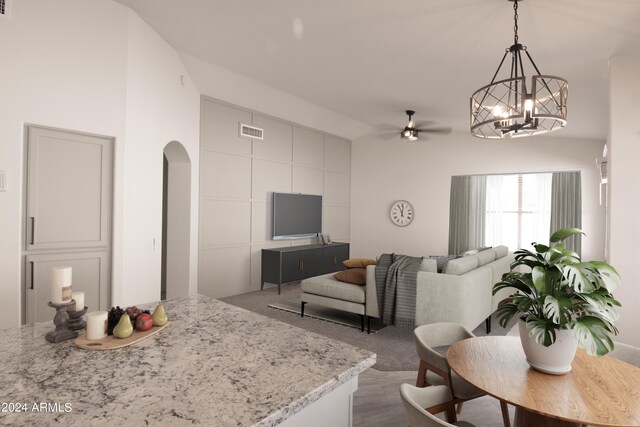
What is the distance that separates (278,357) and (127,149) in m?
3.08

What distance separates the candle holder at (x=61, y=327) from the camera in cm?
130

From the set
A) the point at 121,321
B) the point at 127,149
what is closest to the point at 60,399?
the point at 121,321

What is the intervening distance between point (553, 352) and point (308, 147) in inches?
232

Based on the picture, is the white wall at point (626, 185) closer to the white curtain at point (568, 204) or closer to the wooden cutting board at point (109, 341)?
the white curtain at point (568, 204)

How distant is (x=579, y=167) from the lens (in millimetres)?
5938

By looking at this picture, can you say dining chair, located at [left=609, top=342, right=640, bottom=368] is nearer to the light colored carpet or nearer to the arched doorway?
the light colored carpet

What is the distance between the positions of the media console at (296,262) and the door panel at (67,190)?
278 cm

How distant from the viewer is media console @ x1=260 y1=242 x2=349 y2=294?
5840mm

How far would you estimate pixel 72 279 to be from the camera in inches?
126

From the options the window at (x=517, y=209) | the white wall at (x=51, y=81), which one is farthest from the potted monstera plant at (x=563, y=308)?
the window at (x=517, y=209)

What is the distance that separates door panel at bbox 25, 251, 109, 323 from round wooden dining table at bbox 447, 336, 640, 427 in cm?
309

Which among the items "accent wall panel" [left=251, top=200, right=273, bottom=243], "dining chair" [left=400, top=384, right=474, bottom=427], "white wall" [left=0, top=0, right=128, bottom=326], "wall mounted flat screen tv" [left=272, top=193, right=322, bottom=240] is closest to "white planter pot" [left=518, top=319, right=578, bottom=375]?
"dining chair" [left=400, top=384, right=474, bottom=427]

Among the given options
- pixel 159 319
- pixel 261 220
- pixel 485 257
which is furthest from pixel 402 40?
pixel 261 220

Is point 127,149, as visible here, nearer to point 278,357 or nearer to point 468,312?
point 278,357
